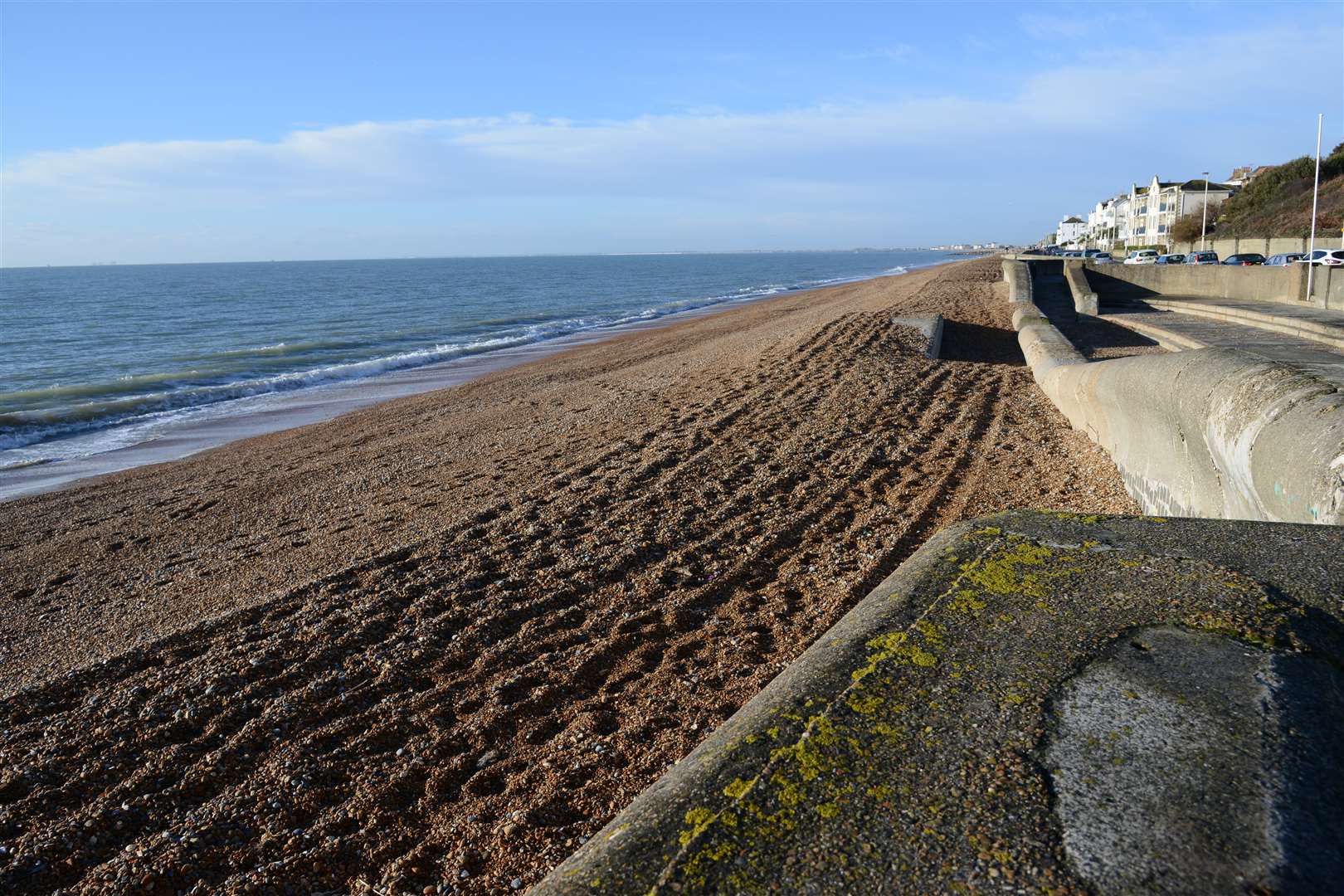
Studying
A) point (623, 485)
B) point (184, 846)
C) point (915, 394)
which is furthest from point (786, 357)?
point (184, 846)

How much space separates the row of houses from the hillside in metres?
2.75

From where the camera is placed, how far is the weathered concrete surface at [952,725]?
149cm

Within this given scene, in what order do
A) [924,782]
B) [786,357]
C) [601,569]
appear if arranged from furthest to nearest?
[786,357], [601,569], [924,782]

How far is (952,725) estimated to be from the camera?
1845 millimetres

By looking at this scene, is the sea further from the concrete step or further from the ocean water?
the concrete step

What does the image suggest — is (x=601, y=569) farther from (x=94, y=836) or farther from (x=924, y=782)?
(x=924, y=782)

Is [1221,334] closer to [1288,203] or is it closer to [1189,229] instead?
[1288,203]

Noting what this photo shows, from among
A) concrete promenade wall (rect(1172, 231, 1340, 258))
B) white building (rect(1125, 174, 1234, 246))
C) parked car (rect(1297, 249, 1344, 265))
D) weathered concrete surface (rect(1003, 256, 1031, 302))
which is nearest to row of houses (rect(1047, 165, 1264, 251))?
white building (rect(1125, 174, 1234, 246))

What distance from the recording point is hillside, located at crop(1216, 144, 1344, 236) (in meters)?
44.6

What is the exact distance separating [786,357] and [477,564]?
25.8 ft

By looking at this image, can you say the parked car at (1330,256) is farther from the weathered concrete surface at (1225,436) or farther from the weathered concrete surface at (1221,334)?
the weathered concrete surface at (1225,436)

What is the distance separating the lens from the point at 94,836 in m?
3.10

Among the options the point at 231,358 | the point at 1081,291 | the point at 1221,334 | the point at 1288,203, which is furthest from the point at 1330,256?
the point at 231,358

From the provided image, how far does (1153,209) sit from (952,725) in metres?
97.9
